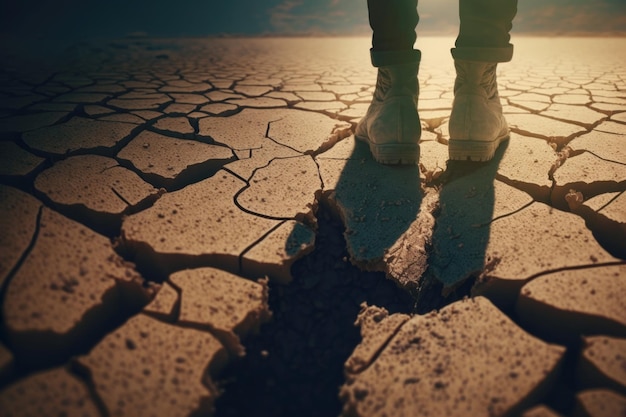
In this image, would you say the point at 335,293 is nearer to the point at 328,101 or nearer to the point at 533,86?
the point at 328,101

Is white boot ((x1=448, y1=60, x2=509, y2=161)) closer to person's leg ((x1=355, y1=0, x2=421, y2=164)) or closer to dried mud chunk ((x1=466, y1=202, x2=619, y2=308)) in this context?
person's leg ((x1=355, y1=0, x2=421, y2=164))

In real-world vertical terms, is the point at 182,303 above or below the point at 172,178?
below

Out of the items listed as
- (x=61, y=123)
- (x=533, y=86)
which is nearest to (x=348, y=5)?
(x=533, y=86)

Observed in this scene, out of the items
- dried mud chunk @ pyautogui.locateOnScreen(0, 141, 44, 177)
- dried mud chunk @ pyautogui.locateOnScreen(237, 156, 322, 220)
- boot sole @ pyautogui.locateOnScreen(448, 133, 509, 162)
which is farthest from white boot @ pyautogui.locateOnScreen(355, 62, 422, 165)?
dried mud chunk @ pyautogui.locateOnScreen(0, 141, 44, 177)

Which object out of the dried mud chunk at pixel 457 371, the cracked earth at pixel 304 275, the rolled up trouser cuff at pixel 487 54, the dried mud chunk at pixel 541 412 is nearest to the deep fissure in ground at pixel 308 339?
the cracked earth at pixel 304 275

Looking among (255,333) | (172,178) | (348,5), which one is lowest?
(255,333)

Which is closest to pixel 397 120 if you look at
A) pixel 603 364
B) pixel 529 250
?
pixel 529 250

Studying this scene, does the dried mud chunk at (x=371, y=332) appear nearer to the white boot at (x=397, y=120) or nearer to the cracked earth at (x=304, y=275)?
the cracked earth at (x=304, y=275)
